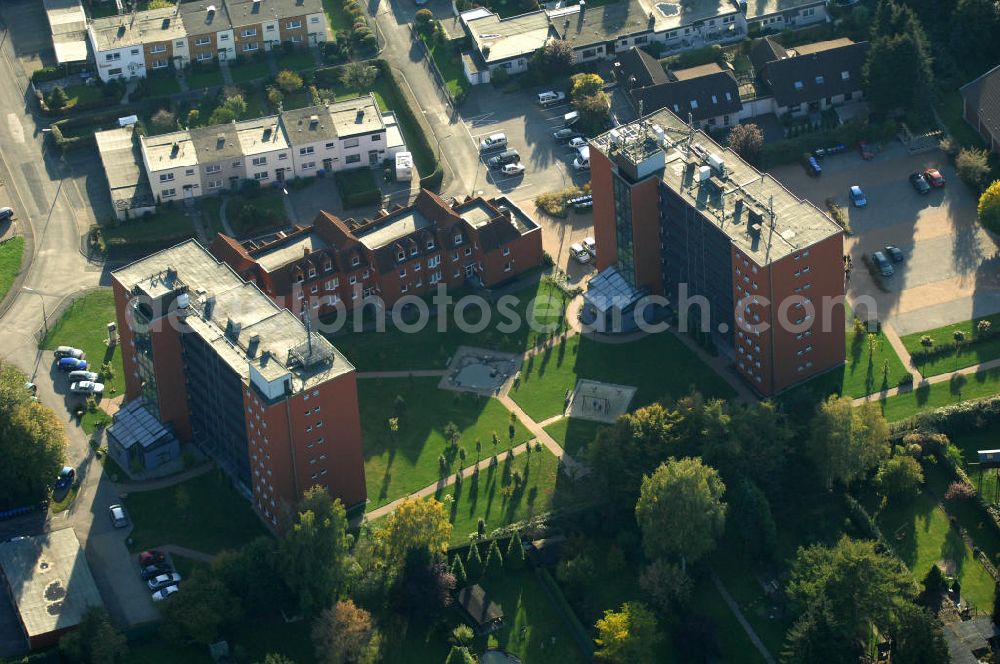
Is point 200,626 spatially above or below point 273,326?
below

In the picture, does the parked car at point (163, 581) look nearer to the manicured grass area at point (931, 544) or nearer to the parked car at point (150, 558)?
the parked car at point (150, 558)

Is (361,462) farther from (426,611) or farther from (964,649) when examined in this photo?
(964,649)

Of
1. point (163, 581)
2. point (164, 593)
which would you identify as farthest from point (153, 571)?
point (164, 593)

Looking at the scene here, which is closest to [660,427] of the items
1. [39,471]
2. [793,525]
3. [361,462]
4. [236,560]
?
[793,525]

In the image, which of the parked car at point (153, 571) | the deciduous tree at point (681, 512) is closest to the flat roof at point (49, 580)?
the parked car at point (153, 571)

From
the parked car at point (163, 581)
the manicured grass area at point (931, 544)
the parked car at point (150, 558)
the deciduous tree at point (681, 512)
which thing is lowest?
the parked car at point (163, 581)

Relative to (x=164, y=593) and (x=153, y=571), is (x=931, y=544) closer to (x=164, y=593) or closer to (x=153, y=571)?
(x=164, y=593)
